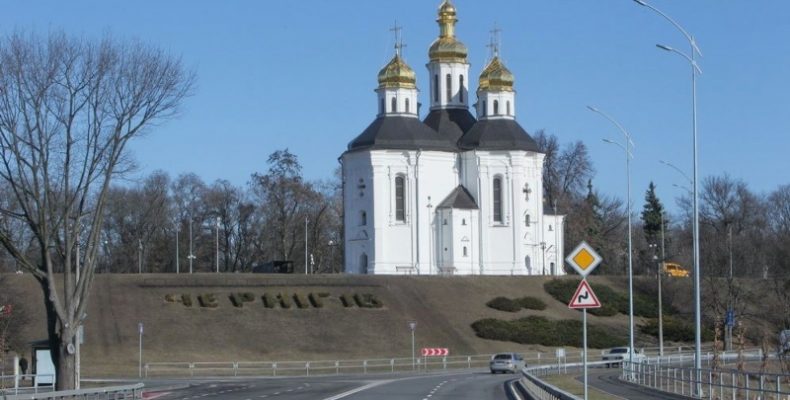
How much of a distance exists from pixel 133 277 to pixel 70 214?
159 feet

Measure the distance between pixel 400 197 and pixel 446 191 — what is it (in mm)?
3908

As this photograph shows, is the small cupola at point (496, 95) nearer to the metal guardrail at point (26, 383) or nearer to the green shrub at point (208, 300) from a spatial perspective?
the green shrub at point (208, 300)

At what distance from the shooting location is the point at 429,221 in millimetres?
106000

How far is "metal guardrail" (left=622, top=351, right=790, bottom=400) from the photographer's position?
106ft

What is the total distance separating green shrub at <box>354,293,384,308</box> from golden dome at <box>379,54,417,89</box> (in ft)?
70.1

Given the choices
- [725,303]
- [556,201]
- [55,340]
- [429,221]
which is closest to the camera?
[55,340]

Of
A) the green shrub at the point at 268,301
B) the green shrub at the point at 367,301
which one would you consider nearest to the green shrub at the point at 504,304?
the green shrub at the point at 367,301

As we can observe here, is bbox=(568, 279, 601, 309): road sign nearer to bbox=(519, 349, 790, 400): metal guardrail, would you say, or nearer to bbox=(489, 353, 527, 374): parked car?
bbox=(519, 349, 790, 400): metal guardrail

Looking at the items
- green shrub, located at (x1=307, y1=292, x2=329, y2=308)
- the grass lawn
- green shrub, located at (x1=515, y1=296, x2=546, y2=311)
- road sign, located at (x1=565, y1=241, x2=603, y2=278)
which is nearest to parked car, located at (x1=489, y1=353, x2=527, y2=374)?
the grass lawn

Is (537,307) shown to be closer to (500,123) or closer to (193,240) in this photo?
(500,123)

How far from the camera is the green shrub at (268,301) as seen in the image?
88.9m

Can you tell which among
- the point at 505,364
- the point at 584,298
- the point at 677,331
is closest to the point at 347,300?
the point at 677,331

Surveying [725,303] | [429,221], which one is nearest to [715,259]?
[725,303]

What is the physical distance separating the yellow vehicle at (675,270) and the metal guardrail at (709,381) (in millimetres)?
56190
